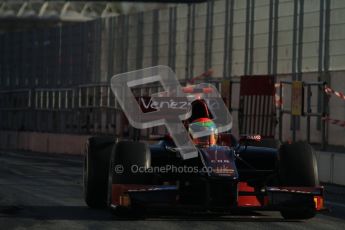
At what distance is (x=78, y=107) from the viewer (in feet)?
118

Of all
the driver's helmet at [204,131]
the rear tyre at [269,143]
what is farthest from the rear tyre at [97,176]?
the rear tyre at [269,143]

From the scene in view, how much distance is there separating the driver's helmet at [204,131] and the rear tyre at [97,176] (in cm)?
124

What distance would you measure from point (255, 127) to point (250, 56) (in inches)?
146

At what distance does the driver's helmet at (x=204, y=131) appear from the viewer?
11883 mm

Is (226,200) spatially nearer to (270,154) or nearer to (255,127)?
(270,154)

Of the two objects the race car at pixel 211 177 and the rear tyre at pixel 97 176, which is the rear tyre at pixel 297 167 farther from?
the rear tyre at pixel 97 176

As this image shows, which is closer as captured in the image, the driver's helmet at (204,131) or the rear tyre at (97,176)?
the driver's helmet at (204,131)

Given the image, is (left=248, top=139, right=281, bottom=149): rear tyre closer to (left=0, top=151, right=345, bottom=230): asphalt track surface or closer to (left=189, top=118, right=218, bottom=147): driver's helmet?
(left=0, top=151, right=345, bottom=230): asphalt track surface

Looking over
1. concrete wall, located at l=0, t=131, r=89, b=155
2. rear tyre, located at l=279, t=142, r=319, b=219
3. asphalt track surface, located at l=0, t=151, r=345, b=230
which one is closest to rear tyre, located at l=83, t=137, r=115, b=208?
asphalt track surface, located at l=0, t=151, r=345, b=230

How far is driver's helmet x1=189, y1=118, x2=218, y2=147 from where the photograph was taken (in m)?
11.9

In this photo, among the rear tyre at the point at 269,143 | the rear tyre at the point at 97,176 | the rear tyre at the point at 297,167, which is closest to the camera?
the rear tyre at the point at 297,167

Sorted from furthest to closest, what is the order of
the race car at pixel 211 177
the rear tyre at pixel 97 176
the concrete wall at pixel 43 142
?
the concrete wall at pixel 43 142 → the rear tyre at pixel 97 176 → the race car at pixel 211 177

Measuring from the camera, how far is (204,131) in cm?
1195

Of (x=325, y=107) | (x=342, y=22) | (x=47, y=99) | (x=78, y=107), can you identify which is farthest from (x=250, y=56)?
(x=47, y=99)
